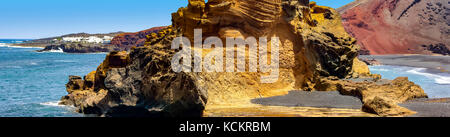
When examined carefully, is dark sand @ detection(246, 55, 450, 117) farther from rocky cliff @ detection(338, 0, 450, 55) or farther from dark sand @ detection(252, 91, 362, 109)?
rocky cliff @ detection(338, 0, 450, 55)

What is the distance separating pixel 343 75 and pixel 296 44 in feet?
6.07

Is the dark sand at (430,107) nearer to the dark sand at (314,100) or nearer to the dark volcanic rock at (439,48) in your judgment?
the dark sand at (314,100)

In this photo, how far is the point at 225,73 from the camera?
32.9 feet

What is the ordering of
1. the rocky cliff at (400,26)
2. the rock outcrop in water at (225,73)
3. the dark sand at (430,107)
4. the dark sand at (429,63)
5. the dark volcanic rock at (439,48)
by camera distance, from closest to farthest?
the dark sand at (430,107), the rock outcrop in water at (225,73), the dark sand at (429,63), the dark volcanic rock at (439,48), the rocky cliff at (400,26)

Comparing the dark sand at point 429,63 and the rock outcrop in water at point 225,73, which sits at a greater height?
the rock outcrop in water at point 225,73

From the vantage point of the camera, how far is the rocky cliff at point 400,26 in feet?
178

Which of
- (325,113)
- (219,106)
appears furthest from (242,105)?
(325,113)

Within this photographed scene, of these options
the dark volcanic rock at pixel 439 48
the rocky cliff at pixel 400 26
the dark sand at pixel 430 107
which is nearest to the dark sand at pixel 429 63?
the dark volcanic rock at pixel 439 48

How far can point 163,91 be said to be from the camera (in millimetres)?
8766

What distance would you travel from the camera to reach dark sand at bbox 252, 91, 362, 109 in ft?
29.9

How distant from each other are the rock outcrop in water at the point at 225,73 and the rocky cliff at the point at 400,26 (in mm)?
44041

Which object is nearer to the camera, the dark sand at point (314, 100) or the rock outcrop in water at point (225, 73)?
the rock outcrop in water at point (225, 73)

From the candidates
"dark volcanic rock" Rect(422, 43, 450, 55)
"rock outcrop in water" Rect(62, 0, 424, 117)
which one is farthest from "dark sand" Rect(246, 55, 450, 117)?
"dark volcanic rock" Rect(422, 43, 450, 55)

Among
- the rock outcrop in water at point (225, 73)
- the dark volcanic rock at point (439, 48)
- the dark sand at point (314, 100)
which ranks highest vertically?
the rock outcrop in water at point (225, 73)
